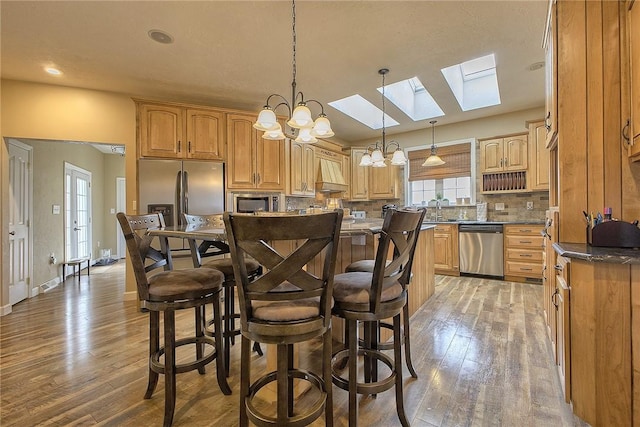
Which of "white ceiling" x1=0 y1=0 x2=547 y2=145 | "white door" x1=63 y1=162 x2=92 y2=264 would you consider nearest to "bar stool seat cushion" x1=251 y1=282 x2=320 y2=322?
"white ceiling" x1=0 y1=0 x2=547 y2=145

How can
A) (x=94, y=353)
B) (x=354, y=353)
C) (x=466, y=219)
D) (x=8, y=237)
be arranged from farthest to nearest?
1. (x=466, y=219)
2. (x=8, y=237)
3. (x=94, y=353)
4. (x=354, y=353)

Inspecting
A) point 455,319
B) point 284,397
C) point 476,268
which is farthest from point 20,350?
point 476,268

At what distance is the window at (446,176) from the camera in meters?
5.20

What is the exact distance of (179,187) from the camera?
3.51 metres

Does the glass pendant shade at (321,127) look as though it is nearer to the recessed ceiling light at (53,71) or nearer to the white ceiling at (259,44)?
the white ceiling at (259,44)

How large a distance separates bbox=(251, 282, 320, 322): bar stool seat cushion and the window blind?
16.4 feet

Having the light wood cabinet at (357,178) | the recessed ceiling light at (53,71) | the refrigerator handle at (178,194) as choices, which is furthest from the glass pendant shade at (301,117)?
the light wood cabinet at (357,178)

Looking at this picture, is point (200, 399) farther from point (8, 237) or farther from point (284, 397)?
point (8, 237)

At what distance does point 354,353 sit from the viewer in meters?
1.26

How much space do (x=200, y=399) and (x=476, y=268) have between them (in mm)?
4257

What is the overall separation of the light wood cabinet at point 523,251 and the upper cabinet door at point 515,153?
1032 millimetres

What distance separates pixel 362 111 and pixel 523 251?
329 cm

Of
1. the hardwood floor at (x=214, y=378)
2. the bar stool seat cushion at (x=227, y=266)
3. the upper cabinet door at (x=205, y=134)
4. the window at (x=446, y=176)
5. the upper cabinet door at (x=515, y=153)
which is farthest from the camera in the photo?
the window at (x=446, y=176)

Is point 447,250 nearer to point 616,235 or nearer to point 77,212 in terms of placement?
point 616,235
